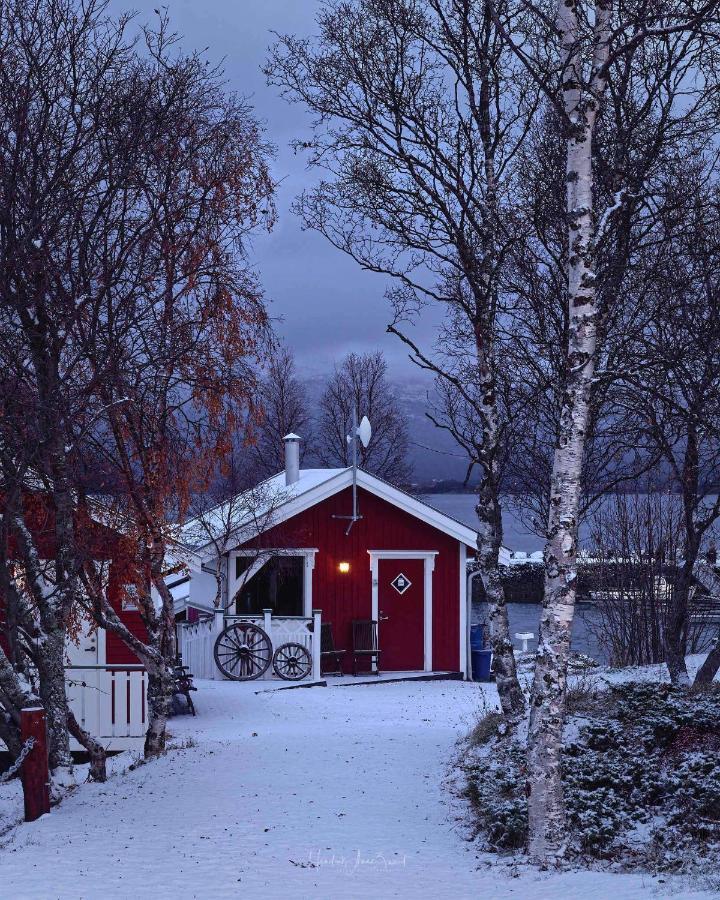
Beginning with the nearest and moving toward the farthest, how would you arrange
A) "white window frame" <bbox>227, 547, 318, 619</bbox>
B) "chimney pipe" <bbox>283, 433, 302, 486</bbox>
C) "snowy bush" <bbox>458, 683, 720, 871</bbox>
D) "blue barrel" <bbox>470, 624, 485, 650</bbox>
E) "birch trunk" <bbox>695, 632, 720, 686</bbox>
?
"snowy bush" <bbox>458, 683, 720, 871</bbox>, "birch trunk" <bbox>695, 632, 720, 686</bbox>, "white window frame" <bbox>227, 547, 318, 619</bbox>, "blue barrel" <bbox>470, 624, 485, 650</bbox>, "chimney pipe" <bbox>283, 433, 302, 486</bbox>

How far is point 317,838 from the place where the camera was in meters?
8.47

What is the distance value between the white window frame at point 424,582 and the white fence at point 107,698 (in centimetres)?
996

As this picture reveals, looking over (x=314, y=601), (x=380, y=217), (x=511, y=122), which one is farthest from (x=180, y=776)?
(x=314, y=601)

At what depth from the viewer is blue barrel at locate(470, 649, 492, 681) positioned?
23672 mm

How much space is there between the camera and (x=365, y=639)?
2291 centimetres

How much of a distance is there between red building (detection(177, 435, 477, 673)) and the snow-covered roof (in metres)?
0.03

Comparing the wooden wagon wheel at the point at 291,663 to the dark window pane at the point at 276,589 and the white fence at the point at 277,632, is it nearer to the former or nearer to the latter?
the white fence at the point at 277,632

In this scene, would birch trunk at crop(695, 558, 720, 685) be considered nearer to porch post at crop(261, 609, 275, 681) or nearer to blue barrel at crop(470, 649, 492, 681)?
porch post at crop(261, 609, 275, 681)

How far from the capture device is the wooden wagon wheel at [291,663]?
20.4 m

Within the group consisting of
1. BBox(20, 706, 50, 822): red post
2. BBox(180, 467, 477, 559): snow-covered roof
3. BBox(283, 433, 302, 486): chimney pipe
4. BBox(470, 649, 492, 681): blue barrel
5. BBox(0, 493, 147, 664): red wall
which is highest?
BBox(283, 433, 302, 486): chimney pipe

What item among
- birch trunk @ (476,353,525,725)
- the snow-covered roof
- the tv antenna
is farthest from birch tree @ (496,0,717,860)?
the snow-covered roof

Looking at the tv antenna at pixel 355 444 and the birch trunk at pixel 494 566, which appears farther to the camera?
the tv antenna at pixel 355 444

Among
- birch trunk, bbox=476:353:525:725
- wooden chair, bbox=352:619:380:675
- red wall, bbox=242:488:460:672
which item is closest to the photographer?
birch trunk, bbox=476:353:525:725

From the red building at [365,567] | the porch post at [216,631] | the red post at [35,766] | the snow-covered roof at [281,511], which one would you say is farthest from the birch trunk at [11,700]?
the red building at [365,567]
